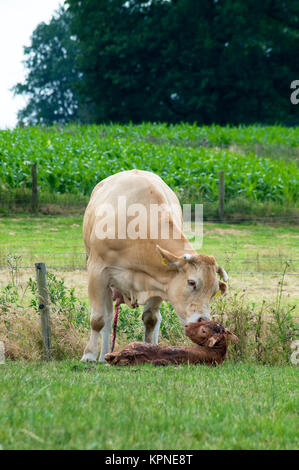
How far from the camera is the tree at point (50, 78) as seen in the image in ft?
250

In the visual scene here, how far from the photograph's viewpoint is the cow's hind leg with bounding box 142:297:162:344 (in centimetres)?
838

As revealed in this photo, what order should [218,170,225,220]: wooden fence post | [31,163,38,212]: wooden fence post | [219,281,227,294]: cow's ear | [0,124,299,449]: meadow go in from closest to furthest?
[0,124,299,449]: meadow → [219,281,227,294]: cow's ear → [31,163,38,212]: wooden fence post → [218,170,225,220]: wooden fence post

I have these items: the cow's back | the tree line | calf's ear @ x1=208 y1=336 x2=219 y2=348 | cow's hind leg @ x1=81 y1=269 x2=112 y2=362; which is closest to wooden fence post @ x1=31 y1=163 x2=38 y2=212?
the cow's back

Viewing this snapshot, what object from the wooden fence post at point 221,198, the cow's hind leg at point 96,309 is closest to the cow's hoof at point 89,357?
the cow's hind leg at point 96,309

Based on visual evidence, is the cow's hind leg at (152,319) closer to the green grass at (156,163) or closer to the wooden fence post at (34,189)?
the green grass at (156,163)

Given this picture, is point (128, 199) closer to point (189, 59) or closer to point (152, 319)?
point (152, 319)

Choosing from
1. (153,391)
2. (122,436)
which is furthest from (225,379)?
(122,436)

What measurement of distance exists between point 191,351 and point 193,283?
0.79 meters

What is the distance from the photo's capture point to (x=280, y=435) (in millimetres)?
4426

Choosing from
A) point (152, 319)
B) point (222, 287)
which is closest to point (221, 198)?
point (152, 319)

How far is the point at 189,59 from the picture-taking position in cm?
5238

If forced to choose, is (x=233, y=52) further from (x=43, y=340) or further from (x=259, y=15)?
(x=43, y=340)

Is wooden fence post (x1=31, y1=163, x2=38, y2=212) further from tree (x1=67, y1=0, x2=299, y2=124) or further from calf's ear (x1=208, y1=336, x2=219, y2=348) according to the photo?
tree (x1=67, y1=0, x2=299, y2=124)

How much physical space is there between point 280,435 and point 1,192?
55.0 ft
